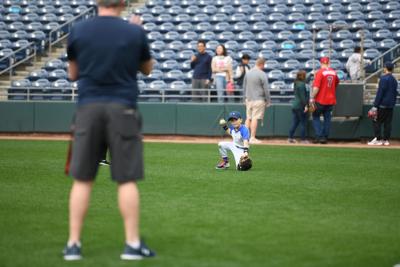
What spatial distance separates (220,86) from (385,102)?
14.7 feet

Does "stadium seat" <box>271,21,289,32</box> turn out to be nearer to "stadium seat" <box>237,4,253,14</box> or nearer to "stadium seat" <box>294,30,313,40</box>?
"stadium seat" <box>294,30,313,40</box>

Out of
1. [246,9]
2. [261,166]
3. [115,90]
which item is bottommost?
[261,166]

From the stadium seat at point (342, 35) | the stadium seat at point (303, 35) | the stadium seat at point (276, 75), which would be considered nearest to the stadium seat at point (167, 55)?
the stadium seat at point (276, 75)

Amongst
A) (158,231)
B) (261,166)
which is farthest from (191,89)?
(158,231)

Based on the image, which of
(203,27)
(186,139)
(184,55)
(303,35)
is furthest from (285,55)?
(186,139)

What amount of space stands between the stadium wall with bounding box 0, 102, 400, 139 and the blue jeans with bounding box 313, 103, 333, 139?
3.37 feet

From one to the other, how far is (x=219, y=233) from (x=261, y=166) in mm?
7021

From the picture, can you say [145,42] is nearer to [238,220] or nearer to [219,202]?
[238,220]

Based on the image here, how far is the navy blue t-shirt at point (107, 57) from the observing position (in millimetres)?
6305

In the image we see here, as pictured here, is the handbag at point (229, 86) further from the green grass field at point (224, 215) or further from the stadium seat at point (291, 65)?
the green grass field at point (224, 215)

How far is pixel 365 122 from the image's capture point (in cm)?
2208

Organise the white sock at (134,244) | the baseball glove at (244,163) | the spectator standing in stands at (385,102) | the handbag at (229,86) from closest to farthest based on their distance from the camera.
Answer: the white sock at (134,244) → the baseball glove at (244,163) → the spectator standing in stands at (385,102) → the handbag at (229,86)

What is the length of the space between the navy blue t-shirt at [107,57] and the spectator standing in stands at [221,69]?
15408 mm

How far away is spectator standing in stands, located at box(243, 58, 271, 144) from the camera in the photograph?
20.6 meters
